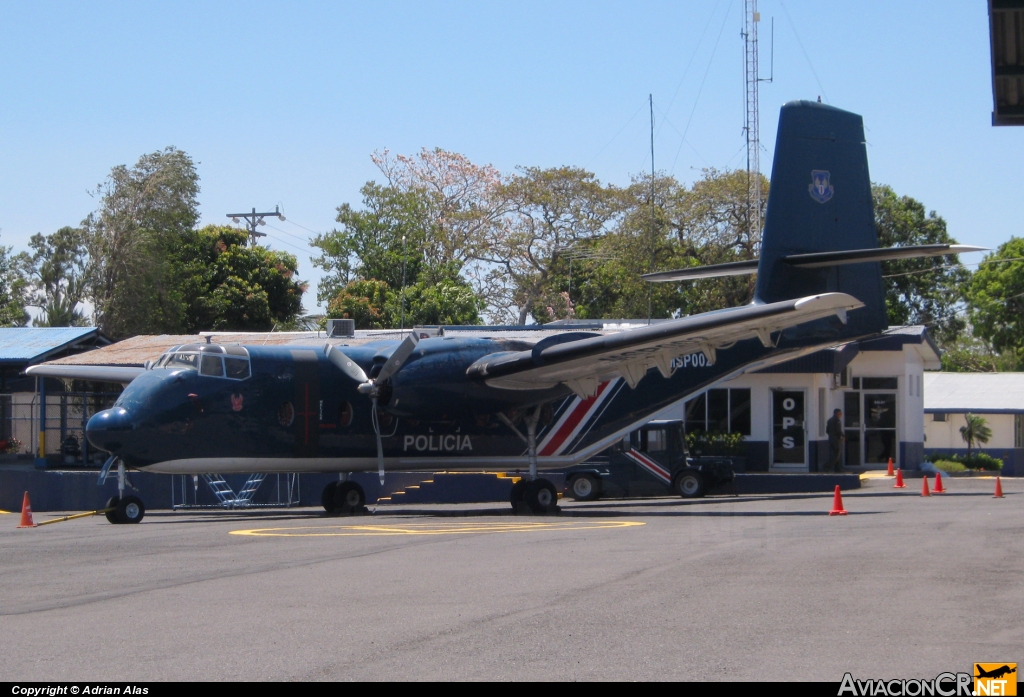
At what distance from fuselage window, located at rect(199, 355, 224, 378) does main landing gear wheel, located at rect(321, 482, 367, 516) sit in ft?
11.0

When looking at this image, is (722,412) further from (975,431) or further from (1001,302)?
(1001,302)

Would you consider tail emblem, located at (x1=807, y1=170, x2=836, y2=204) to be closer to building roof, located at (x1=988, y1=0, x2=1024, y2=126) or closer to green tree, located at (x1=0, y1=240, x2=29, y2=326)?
building roof, located at (x1=988, y1=0, x2=1024, y2=126)

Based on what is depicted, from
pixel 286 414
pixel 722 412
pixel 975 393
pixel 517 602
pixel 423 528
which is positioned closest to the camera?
pixel 517 602

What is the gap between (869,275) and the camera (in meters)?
22.4

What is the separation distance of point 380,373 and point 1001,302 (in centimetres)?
5517

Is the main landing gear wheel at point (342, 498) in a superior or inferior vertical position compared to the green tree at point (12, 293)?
inferior

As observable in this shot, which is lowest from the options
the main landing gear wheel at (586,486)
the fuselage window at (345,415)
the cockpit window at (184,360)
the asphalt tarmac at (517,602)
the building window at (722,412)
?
the main landing gear wheel at (586,486)

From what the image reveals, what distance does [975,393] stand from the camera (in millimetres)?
45375

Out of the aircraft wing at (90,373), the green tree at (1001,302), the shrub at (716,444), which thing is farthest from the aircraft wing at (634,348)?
the green tree at (1001,302)

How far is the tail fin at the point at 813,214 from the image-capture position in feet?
72.1

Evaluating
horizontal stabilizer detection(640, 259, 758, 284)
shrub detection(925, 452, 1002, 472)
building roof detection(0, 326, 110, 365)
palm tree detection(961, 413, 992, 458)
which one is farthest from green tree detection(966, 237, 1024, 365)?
building roof detection(0, 326, 110, 365)

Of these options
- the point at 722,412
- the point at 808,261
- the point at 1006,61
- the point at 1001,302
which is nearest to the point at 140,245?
the point at 722,412

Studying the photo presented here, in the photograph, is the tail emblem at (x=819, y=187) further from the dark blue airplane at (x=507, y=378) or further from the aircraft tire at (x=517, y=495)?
the aircraft tire at (x=517, y=495)

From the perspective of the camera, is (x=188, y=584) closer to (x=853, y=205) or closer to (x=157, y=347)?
(x=853, y=205)
